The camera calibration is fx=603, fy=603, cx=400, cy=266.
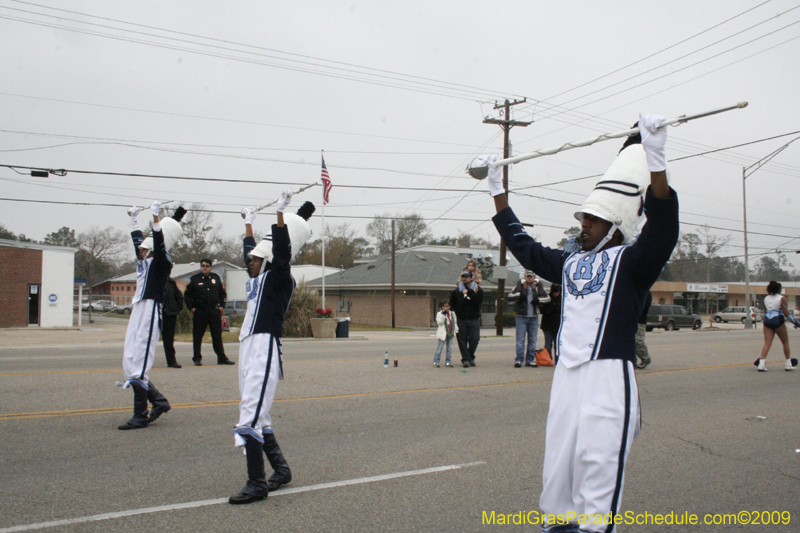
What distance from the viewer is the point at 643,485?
4984 millimetres

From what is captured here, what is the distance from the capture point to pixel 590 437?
2510mm

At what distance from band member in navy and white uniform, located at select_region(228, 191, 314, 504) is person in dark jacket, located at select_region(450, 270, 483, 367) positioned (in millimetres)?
7936

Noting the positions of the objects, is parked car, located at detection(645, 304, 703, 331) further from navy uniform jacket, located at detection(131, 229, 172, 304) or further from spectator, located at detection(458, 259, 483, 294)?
navy uniform jacket, located at detection(131, 229, 172, 304)

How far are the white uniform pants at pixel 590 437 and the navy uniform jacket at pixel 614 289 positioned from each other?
8 centimetres

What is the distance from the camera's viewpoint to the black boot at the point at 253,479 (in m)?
4.32

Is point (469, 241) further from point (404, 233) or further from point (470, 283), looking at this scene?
point (470, 283)

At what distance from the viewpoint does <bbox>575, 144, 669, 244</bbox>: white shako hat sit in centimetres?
271

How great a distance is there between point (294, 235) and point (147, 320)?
251cm

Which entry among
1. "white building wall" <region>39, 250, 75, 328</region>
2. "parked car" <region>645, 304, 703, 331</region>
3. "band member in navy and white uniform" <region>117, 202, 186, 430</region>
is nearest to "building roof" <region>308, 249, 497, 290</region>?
"parked car" <region>645, 304, 703, 331</region>

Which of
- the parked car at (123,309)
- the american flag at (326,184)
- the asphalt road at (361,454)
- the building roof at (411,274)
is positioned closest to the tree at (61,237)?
the parked car at (123,309)

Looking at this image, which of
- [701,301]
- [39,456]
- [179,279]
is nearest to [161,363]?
[39,456]

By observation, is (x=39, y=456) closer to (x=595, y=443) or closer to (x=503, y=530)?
(x=503, y=530)

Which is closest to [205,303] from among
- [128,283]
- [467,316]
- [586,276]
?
[467,316]

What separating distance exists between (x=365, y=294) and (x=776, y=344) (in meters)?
29.2
